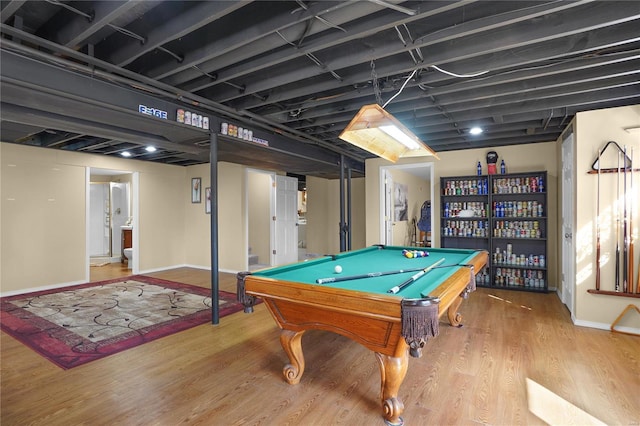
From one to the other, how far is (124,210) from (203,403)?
7931mm

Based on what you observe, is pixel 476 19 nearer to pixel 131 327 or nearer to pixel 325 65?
pixel 325 65

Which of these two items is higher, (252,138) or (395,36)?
(395,36)

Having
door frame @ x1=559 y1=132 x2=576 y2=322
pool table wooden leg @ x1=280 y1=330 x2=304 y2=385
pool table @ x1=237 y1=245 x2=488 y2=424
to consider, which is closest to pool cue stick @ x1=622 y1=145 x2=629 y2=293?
door frame @ x1=559 y1=132 x2=576 y2=322

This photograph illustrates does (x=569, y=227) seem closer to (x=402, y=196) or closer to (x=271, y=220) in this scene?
(x=402, y=196)

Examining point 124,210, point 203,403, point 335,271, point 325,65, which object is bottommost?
point 203,403

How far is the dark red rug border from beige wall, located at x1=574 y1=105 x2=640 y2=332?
4.03m

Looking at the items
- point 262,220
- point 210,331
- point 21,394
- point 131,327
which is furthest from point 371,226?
point 21,394

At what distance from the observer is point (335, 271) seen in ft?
8.71

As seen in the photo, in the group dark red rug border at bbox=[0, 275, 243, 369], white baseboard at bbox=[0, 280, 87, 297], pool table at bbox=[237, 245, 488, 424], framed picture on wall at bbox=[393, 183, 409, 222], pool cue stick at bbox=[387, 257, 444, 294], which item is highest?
framed picture on wall at bbox=[393, 183, 409, 222]

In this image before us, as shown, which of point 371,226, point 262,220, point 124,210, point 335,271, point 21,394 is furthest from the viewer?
point 124,210

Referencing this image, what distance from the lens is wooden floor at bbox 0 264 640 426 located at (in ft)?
6.66

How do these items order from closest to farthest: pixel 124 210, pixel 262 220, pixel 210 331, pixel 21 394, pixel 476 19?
1. pixel 476 19
2. pixel 21 394
3. pixel 210 331
4. pixel 262 220
5. pixel 124 210

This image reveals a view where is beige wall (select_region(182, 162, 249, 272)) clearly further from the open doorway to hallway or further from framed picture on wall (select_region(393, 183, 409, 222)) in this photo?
framed picture on wall (select_region(393, 183, 409, 222))

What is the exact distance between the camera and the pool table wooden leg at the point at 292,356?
2379 millimetres
